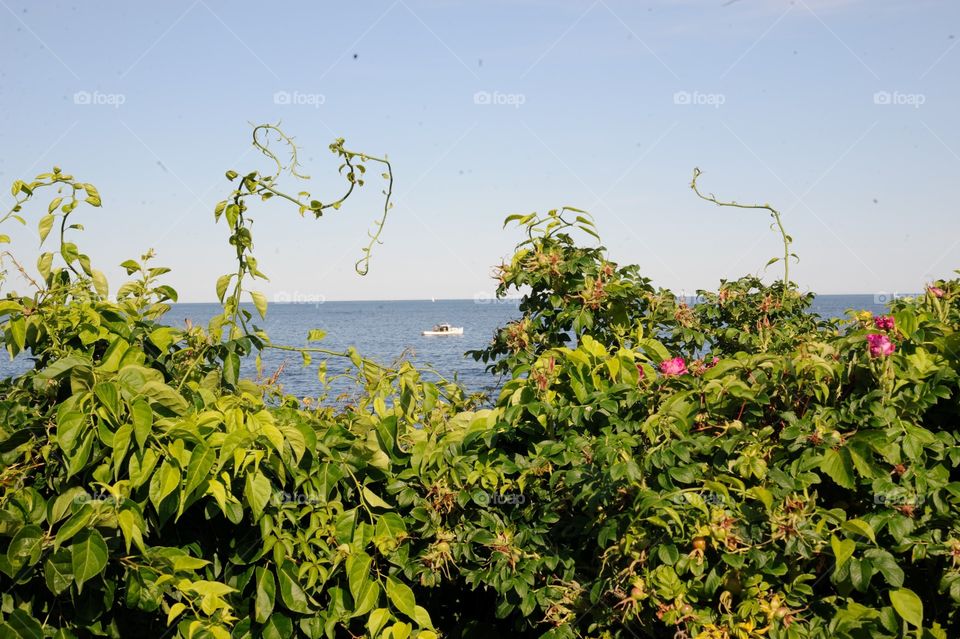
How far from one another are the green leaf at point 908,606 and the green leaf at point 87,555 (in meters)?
2.15

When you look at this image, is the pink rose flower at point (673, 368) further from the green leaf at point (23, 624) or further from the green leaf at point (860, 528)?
the green leaf at point (23, 624)

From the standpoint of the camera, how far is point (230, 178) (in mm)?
2840

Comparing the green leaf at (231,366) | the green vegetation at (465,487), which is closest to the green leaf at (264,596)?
the green vegetation at (465,487)

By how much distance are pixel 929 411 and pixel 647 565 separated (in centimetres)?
105

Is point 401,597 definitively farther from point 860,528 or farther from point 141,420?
point 860,528

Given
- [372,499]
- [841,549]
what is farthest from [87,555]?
[841,549]

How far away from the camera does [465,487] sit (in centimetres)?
275

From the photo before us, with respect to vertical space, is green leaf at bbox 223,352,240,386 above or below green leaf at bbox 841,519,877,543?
above

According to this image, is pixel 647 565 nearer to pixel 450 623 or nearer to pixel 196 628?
pixel 450 623

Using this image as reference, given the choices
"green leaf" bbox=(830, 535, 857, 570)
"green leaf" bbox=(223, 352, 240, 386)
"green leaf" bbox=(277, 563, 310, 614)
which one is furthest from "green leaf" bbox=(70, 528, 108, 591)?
"green leaf" bbox=(830, 535, 857, 570)

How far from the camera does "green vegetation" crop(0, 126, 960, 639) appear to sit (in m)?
2.29

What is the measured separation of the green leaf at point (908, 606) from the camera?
216cm

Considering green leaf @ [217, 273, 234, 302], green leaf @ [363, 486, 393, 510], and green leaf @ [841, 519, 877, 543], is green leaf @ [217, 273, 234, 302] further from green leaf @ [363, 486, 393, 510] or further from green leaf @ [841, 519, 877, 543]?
green leaf @ [841, 519, 877, 543]

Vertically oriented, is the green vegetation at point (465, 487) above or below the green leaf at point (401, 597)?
above
